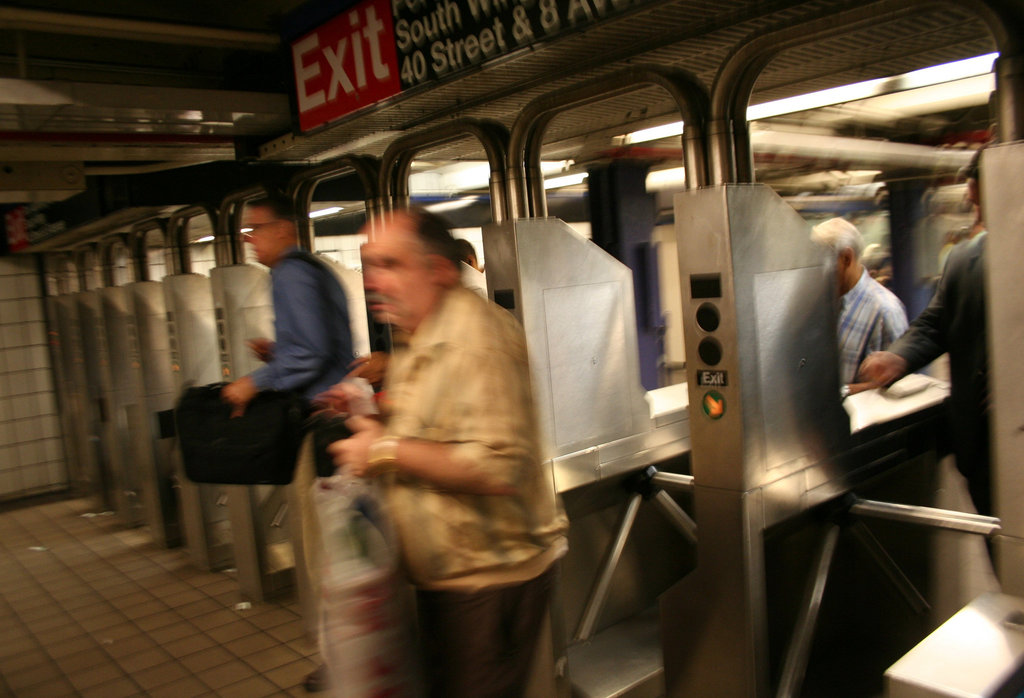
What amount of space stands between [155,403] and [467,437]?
436cm

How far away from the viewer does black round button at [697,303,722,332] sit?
2.02 metres

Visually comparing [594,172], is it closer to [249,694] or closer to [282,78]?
[282,78]

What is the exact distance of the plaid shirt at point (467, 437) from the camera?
1401 millimetres

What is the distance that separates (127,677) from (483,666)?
7.83ft

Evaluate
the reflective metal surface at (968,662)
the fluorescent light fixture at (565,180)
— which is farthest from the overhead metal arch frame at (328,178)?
the reflective metal surface at (968,662)

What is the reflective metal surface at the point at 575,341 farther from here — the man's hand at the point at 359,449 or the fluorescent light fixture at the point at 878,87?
the fluorescent light fixture at the point at 878,87

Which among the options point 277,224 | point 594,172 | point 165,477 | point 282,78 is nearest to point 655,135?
point 594,172

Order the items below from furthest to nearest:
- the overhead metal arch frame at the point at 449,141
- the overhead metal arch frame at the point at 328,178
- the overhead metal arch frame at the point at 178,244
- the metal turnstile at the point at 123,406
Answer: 1. the metal turnstile at the point at 123,406
2. the overhead metal arch frame at the point at 178,244
3. the overhead metal arch frame at the point at 328,178
4. the overhead metal arch frame at the point at 449,141

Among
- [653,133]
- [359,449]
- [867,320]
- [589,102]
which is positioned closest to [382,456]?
[359,449]

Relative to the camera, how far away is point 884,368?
246 centimetres

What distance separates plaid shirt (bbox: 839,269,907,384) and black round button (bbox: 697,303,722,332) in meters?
1.14

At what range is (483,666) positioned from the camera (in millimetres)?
1482

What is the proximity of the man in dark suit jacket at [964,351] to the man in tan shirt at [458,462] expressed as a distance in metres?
1.42

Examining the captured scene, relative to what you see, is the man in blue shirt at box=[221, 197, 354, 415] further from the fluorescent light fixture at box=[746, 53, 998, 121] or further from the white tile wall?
the white tile wall
